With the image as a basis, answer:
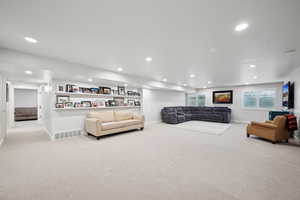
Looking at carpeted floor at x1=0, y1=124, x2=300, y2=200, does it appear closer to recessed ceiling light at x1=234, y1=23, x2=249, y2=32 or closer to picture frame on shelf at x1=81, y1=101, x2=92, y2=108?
picture frame on shelf at x1=81, y1=101, x2=92, y2=108

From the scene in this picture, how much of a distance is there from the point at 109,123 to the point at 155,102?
12.2 ft

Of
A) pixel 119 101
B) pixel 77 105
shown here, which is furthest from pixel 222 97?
pixel 77 105

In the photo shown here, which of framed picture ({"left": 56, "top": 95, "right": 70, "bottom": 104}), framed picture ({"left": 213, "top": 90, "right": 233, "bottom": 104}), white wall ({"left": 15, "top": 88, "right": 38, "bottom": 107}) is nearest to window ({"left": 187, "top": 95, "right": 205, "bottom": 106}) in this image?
framed picture ({"left": 213, "top": 90, "right": 233, "bottom": 104})

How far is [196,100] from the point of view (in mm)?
9773

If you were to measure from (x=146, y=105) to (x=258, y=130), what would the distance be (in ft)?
15.8

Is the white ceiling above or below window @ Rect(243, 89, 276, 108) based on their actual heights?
above

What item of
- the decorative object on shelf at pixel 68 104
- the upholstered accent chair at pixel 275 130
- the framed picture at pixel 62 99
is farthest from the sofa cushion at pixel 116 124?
the upholstered accent chair at pixel 275 130

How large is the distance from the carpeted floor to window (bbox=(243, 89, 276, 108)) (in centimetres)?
454

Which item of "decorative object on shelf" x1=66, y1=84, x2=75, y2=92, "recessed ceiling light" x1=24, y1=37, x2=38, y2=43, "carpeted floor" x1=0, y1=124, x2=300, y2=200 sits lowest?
"carpeted floor" x1=0, y1=124, x2=300, y2=200

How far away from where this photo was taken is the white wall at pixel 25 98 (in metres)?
8.43

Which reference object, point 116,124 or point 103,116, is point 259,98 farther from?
point 103,116

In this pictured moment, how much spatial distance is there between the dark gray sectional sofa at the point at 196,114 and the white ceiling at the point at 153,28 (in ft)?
14.4

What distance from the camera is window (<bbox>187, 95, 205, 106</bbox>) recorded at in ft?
30.9

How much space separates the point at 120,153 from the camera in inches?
116
